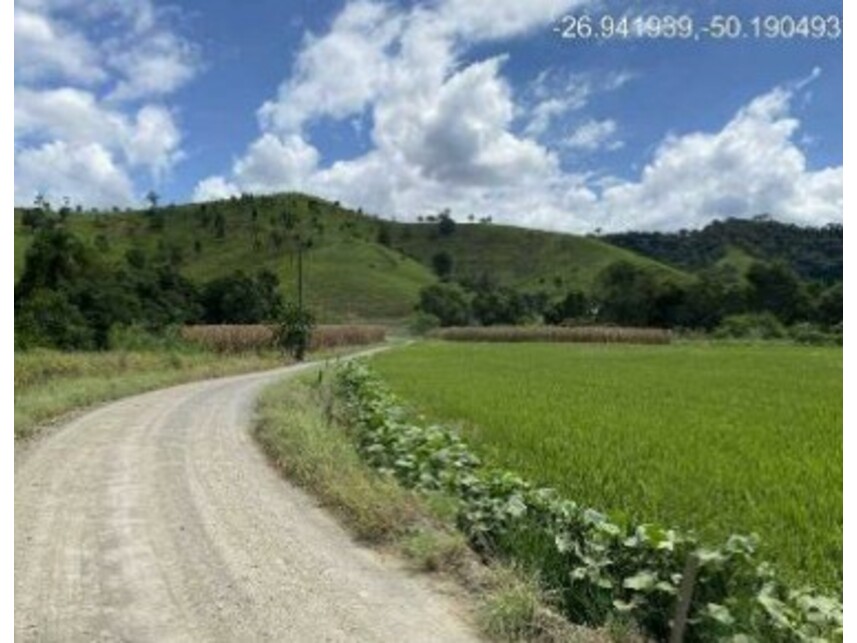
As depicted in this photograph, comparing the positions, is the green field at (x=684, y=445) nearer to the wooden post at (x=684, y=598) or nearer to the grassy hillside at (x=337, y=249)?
the wooden post at (x=684, y=598)

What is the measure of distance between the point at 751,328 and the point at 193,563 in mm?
95940

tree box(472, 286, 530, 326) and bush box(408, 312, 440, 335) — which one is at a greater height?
tree box(472, 286, 530, 326)

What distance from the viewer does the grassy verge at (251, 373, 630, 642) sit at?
7227 millimetres

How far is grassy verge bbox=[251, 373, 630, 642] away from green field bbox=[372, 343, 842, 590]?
1.12 metres

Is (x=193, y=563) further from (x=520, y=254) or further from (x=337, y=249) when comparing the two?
(x=520, y=254)

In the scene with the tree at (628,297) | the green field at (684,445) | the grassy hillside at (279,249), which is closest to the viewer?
the green field at (684,445)

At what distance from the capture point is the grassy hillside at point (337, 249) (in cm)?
14150

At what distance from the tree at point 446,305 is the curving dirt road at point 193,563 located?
116m

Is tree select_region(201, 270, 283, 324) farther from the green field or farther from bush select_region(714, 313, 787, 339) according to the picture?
the green field

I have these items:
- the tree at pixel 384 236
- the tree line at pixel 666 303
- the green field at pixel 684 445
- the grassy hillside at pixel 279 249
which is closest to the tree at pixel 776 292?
the tree line at pixel 666 303

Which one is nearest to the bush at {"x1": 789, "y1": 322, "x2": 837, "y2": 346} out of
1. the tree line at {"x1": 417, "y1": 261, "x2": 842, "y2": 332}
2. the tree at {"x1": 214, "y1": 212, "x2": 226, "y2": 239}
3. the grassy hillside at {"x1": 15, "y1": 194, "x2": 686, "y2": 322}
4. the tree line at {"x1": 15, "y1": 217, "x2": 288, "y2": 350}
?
the tree line at {"x1": 417, "y1": 261, "x2": 842, "y2": 332}

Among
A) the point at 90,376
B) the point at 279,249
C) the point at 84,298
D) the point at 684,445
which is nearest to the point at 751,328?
the point at 84,298

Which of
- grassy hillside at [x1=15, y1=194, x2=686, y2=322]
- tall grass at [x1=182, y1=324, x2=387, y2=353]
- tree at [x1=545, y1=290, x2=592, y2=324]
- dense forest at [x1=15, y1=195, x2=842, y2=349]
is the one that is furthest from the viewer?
grassy hillside at [x1=15, y1=194, x2=686, y2=322]

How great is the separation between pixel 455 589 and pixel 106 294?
4998 cm
